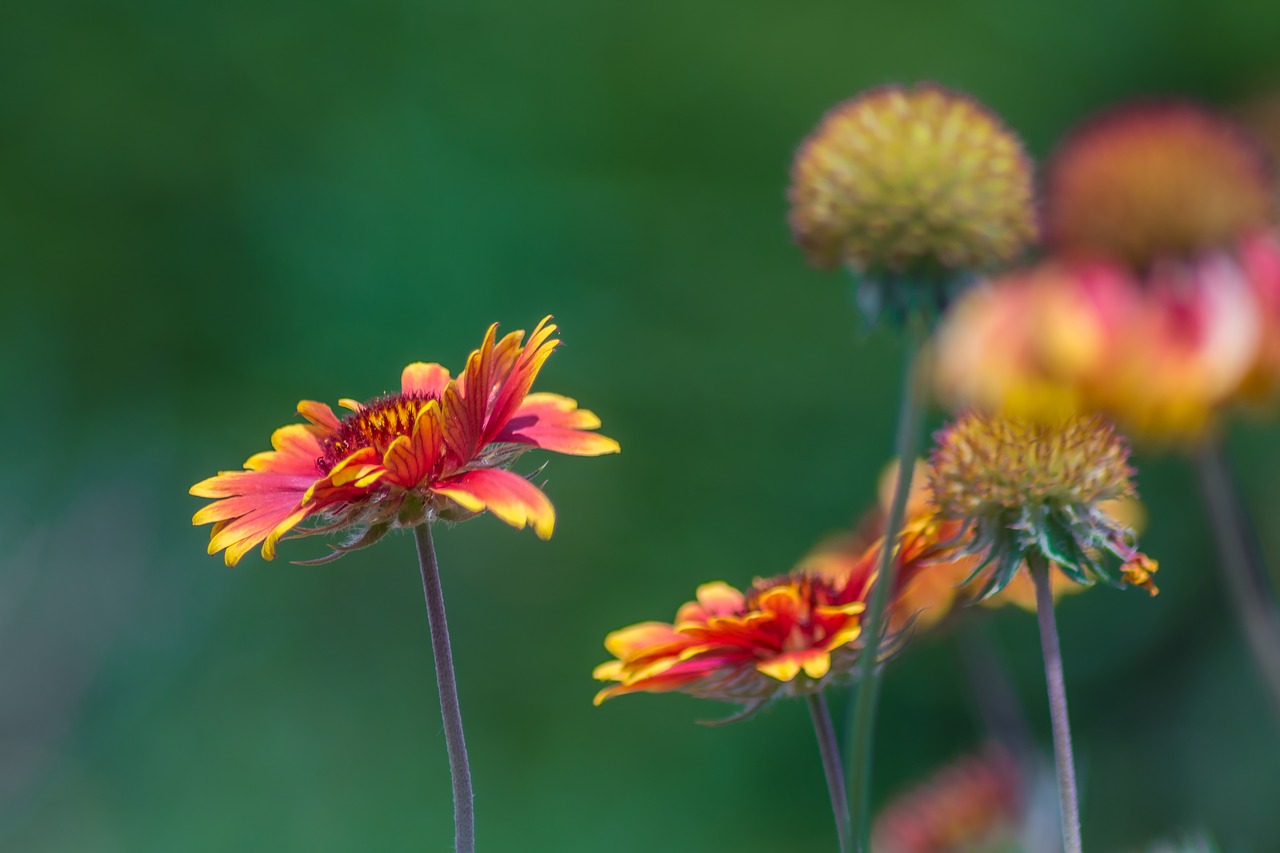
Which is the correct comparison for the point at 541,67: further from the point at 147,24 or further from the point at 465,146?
the point at 147,24

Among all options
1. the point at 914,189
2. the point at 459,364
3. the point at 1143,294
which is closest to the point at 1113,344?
the point at 1143,294

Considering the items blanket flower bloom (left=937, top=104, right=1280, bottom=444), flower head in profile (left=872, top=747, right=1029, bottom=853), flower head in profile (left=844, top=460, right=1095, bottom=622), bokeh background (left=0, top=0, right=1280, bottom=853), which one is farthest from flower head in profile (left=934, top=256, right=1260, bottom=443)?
bokeh background (left=0, top=0, right=1280, bottom=853)

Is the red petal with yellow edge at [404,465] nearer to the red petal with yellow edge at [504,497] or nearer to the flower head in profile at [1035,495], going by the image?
the red petal with yellow edge at [504,497]

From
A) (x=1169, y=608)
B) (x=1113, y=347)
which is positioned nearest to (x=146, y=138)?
(x=1169, y=608)

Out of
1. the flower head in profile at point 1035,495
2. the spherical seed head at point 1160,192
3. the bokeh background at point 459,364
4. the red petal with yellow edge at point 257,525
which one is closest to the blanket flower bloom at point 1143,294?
the spherical seed head at point 1160,192

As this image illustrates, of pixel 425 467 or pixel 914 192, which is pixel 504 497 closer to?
pixel 425 467
